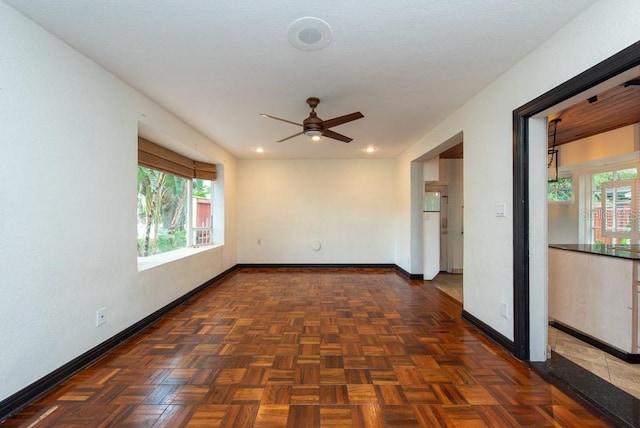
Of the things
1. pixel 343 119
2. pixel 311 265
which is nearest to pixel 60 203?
pixel 343 119

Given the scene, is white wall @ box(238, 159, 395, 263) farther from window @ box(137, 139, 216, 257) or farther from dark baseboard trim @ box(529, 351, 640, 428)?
dark baseboard trim @ box(529, 351, 640, 428)

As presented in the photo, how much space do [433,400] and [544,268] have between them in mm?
1321

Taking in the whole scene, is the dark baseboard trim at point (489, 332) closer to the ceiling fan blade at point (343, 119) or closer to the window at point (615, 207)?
the ceiling fan blade at point (343, 119)

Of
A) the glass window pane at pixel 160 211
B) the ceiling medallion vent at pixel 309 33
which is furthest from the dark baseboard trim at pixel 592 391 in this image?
the glass window pane at pixel 160 211

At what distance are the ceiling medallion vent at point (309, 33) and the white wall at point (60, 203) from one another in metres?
1.63

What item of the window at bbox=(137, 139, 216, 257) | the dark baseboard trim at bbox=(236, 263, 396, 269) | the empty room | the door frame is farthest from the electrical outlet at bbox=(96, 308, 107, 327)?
the dark baseboard trim at bbox=(236, 263, 396, 269)

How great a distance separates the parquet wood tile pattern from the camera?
1.57 meters

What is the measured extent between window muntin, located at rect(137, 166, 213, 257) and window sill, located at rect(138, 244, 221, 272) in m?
0.09

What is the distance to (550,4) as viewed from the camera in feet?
5.16

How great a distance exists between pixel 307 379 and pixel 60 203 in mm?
2107

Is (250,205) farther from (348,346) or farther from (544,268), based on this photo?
(544,268)

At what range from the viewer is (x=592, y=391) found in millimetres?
1779

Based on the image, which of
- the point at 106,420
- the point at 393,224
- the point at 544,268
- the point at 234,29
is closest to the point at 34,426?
the point at 106,420

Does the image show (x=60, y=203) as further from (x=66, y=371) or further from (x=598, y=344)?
(x=598, y=344)
